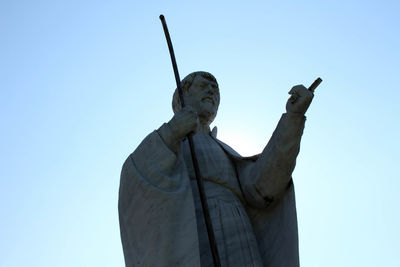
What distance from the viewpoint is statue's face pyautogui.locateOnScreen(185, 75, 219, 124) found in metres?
8.95

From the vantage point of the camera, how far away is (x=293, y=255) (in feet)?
25.2

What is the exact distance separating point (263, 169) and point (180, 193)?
1281mm

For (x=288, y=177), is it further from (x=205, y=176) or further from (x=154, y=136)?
(x=154, y=136)

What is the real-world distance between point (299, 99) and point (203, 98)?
5.35ft

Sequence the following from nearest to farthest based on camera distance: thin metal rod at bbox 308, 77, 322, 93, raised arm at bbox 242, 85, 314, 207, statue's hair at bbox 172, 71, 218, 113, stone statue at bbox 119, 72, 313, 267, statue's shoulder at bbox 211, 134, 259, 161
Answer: stone statue at bbox 119, 72, 313, 267 < thin metal rod at bbox 308, 77, 322, 93 < raised arm at bbox 242, 85, 314, 207 < statue's shoulder at bbox 211, 134, 259, 161 < statue's hair at bbox 172, 71, 218, 113

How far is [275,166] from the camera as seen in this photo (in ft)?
26.1

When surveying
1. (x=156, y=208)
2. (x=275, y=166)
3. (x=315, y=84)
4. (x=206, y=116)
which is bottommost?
(x=156, y=208)

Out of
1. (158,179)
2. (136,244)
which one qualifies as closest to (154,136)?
(158,179)

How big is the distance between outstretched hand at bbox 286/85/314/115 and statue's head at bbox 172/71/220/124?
1.46 m

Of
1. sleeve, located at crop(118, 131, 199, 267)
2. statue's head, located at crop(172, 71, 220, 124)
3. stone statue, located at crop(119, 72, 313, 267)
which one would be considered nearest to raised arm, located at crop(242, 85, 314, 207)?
stone statue, located at crop(119, 72, 313, 267)

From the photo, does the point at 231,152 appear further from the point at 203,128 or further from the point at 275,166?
the point at 275,166

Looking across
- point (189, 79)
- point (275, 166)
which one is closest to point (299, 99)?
point (275, 166)

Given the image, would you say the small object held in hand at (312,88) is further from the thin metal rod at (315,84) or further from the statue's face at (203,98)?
the statue's face at (203,98)

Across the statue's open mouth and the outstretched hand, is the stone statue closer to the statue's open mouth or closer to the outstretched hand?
the outstretched hand
